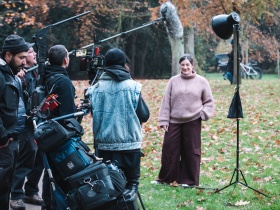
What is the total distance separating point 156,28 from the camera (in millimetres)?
34125

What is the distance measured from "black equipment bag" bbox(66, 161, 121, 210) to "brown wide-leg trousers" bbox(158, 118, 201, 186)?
2.76 metres

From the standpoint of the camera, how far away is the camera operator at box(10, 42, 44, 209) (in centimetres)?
684

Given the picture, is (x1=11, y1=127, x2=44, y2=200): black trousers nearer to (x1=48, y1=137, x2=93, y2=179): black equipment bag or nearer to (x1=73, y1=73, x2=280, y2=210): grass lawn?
(x1=73, y1=73, x2=280, y2=210): grass lawn

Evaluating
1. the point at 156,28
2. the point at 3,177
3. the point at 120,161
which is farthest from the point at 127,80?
the point at 156,28

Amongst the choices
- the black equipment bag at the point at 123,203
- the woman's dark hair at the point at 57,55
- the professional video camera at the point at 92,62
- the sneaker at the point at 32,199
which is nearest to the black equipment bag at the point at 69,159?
the black equipment bag at the point at 123,203

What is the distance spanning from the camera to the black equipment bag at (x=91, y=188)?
5.12 metres

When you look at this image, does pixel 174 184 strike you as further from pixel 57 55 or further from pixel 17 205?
pixel 57 55

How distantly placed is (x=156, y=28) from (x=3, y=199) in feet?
96.2

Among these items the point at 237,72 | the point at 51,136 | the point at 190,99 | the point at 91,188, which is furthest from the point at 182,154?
the point at 51,136

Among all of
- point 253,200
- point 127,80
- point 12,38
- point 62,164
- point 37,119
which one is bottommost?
point 253,200

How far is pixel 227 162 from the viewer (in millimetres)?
9539

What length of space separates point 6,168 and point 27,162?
1643mm

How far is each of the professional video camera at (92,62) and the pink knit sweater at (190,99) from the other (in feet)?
4.63

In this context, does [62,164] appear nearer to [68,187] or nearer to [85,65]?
[68,187]
